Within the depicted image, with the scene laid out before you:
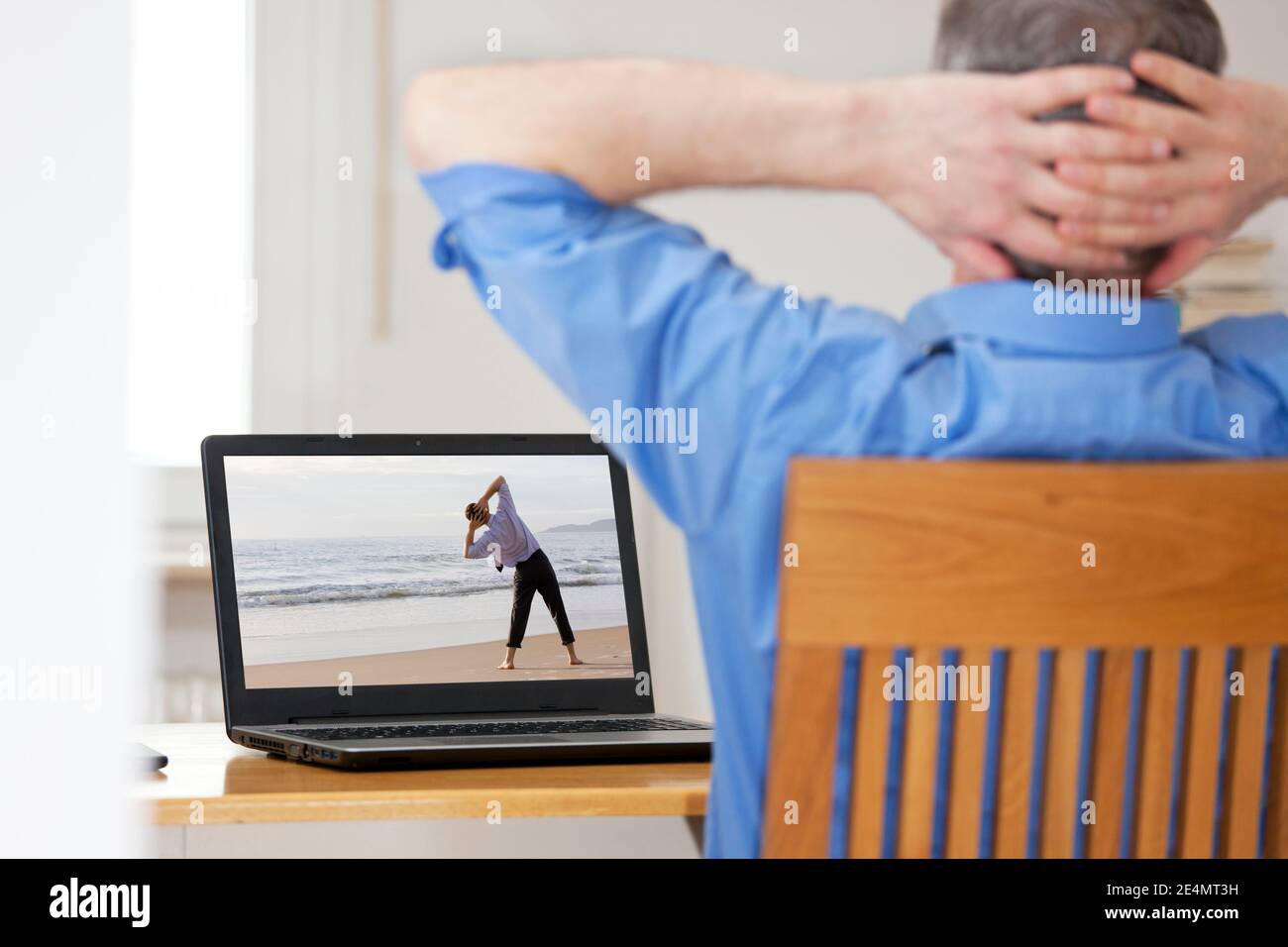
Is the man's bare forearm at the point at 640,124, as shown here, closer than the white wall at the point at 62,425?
No

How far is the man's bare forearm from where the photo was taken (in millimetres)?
728

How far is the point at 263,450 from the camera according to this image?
3.66 ft

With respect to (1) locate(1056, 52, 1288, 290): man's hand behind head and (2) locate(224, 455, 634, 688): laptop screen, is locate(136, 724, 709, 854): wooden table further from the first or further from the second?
(1) locate(1056, 52, 1288, 290): man's hand behind head

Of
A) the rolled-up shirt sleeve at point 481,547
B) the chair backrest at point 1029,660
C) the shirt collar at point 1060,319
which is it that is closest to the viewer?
the chair backrest at point 1029,660

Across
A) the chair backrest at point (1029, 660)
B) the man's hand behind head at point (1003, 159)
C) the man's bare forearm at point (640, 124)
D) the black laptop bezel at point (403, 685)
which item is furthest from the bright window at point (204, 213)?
the chair backrest at point (1029, 660)

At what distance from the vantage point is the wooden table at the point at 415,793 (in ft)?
2.46

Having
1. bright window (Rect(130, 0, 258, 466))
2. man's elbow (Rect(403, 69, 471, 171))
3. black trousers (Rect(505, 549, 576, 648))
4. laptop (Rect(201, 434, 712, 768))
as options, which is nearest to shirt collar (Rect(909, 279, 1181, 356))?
man's elbow (Rect(403, 69, 471, 171))

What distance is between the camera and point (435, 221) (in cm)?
192

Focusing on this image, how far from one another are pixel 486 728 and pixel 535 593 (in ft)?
0.58

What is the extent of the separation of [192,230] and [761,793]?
1480 mm

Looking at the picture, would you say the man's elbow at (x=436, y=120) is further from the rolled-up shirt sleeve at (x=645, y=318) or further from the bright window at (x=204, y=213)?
the bright window at (x=204, y=213)

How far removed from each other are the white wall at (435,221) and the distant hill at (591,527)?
2.04 ft
